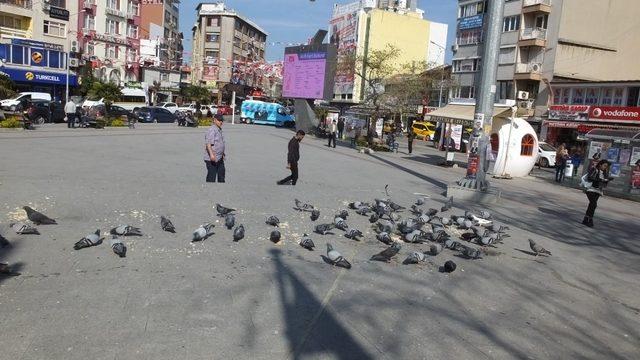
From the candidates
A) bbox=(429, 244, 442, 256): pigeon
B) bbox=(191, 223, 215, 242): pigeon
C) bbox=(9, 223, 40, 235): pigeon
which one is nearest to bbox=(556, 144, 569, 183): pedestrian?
bbox=(429, 244, 442, 256): pigeon

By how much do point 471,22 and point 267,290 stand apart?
5047cm

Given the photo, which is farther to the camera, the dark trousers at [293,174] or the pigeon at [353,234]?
the dark trousers at [293,174]

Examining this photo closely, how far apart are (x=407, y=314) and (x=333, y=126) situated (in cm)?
2582

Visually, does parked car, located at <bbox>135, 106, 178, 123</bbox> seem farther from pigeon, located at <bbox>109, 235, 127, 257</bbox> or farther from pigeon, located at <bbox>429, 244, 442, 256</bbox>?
pigeon, located at <bbox>429, 244, 442, 256</bbox>

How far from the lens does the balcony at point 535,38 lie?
43188 millimetres

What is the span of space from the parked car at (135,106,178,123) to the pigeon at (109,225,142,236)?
3680 centimetres

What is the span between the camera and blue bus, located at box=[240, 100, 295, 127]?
168 ft

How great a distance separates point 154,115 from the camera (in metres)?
43.2

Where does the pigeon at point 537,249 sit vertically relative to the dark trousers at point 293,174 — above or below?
below

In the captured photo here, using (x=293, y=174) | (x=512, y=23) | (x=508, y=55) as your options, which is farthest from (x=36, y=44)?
(x=293, y=174)

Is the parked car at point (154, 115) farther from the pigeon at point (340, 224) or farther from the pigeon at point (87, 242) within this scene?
the pigeon at point (87, 242)

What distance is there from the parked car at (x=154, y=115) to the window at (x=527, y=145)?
2942cm

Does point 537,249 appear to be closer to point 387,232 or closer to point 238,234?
point 387,232

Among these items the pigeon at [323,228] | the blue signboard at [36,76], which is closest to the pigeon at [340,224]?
the pigeon at [323,228]
